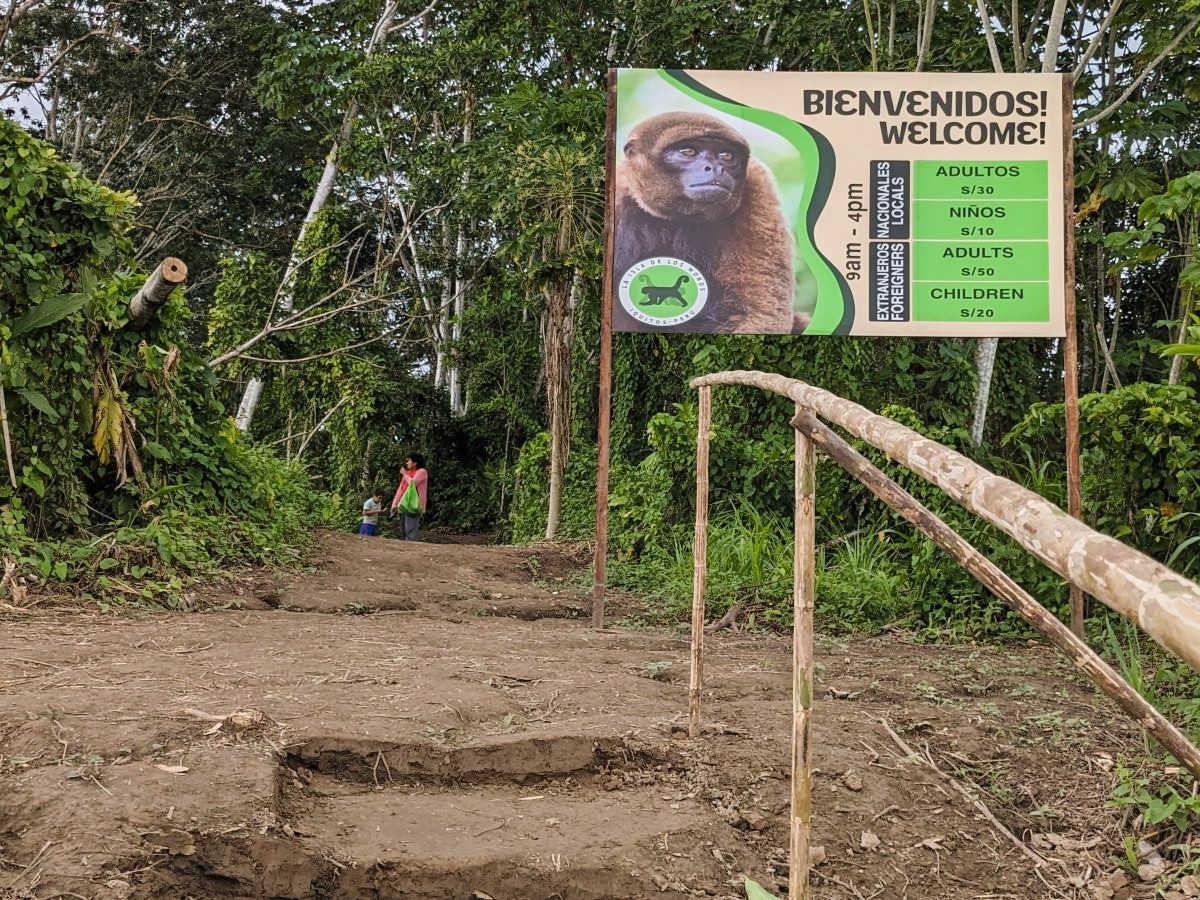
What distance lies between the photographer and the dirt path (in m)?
2.49

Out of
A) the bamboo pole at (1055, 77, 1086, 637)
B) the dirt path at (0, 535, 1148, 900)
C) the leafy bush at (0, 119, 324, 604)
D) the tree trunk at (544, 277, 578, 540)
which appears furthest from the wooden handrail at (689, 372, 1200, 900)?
the tree trunk at (544, 277, 578, 540)

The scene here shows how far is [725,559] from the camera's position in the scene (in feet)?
22.7

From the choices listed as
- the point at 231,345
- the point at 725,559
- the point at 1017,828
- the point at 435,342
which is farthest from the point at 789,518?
the point at 435,342

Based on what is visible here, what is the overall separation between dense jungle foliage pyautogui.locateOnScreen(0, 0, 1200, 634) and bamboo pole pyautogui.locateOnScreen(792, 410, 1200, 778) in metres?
3.06

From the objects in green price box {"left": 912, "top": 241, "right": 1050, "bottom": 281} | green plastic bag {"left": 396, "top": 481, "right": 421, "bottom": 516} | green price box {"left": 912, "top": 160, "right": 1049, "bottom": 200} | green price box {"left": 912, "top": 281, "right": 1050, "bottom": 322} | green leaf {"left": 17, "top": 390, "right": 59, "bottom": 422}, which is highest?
green price box {"left": 912, "top": 160, "right": 1049, "bottom": 200}

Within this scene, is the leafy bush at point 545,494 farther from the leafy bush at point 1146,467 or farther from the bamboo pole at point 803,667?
the bamboo pole at point 803,667

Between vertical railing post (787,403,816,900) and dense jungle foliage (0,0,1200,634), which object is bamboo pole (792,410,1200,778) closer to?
vertical railing post (787,403,816,900)

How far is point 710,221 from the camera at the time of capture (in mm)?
5582

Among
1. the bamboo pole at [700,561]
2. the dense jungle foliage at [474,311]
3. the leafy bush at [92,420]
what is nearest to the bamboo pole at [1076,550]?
the bamboo pole at [700,561]

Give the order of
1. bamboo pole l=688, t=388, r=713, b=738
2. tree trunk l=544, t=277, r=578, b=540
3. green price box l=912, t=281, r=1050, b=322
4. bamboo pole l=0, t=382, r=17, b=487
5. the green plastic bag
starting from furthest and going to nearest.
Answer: the green plastic bag
tree trunk l=544, t=277, r=578, b=540
bamboo pole l=0, t=382, r=17, b=487
green price box l=912, t=281, r=1050, b=322
bamboo pole l=688, t=388, r=713, b=738

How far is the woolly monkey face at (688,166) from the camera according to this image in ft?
18.4

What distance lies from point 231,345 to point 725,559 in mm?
11007

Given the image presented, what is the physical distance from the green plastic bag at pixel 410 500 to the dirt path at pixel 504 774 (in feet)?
25.6

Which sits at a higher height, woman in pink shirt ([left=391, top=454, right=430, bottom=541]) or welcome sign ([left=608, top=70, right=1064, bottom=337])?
welcome sign ([left=608, top=70, right=1064, bottom=337])
